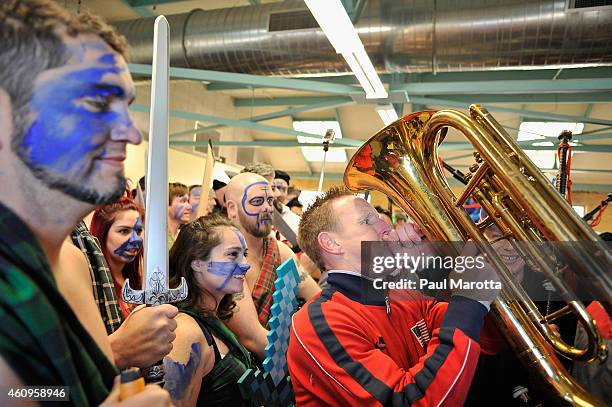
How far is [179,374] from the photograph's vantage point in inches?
47.6

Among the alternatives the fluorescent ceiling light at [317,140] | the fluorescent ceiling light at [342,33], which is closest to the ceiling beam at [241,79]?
the fluorescent ceiling light at [342,33]

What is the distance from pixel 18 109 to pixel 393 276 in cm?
131

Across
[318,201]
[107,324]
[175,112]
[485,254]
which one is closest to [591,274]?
[485,254]

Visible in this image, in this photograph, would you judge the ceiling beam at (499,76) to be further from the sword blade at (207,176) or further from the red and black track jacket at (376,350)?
the red and black track jacket at (376,350)

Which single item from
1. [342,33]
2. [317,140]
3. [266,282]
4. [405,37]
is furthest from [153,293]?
[317,140]

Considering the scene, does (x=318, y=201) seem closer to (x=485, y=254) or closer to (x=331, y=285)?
(x=331, y=285)

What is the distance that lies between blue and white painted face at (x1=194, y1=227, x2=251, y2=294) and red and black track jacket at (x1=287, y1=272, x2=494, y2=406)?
0.34 meters

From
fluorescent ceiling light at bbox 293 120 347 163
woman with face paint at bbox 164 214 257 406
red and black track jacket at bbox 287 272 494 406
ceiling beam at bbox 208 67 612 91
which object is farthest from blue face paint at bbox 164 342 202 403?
fluorescent ceiling light at bbox 293 120 347 163

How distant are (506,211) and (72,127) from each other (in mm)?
1380

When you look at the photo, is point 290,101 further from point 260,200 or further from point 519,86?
point 260,200

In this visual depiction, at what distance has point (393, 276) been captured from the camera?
158 centimetres

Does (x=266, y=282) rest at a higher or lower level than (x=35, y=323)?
higher

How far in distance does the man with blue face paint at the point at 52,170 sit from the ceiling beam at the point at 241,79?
380 centimetres

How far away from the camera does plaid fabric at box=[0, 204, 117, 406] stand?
47 centimetres
